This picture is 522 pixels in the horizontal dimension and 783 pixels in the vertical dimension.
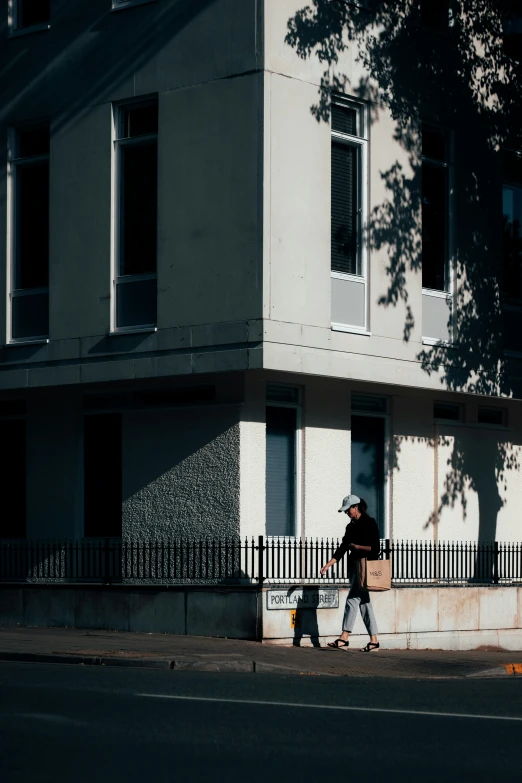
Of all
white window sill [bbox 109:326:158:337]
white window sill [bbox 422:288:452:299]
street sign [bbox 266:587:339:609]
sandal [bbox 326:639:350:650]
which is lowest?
sandal [bbox 326:639:350:650]

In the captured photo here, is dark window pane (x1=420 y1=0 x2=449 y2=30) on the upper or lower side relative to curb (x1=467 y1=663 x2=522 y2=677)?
upper

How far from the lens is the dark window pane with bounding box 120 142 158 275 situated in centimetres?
2170

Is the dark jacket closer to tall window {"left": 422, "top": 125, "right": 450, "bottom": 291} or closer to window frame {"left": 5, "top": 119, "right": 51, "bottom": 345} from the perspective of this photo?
tall window {"left": 422, "top": 125, "right": 450, "bottom": 291}

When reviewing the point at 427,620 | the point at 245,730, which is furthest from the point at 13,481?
the point at 245,730

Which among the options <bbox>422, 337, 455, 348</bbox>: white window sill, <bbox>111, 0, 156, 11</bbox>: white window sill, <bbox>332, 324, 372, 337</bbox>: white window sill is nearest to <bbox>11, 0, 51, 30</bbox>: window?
<bbox>111, 0, 156, 11</bbox>: white window sill

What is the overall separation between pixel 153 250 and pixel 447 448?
6.29m

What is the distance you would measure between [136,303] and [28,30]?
5134 millimetres

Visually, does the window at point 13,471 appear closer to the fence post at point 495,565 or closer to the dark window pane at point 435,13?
the fence post at point 495,565

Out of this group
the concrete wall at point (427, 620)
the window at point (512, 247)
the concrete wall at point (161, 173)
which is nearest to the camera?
the concrete wall at point (427, 620)

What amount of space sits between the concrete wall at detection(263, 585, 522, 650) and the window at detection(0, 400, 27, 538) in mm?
5939

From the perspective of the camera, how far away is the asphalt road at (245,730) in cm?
841

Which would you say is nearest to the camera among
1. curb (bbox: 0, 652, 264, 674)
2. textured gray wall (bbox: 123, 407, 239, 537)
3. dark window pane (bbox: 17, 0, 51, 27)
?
curb (bbox: 0, 652, 264, 674)

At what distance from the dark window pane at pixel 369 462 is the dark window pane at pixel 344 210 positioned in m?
2.64

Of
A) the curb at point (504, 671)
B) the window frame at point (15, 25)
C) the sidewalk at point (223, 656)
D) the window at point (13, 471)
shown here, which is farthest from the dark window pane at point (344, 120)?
the curb at point (504, 671)
